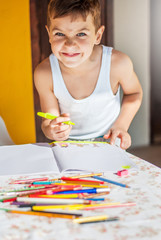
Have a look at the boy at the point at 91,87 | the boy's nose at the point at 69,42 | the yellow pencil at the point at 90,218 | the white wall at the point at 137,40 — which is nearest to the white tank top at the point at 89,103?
the boy at the point at 91,87

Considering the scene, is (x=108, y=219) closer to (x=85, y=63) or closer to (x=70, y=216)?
(x=70, y=216)

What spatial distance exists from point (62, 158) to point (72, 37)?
1.46ft

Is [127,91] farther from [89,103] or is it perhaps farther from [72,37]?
[72,37]

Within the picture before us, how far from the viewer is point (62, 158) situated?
68 cm

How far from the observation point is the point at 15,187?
0.56 m

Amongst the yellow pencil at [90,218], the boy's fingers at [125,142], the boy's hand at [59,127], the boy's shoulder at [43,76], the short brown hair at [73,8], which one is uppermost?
the short brown hair at [73,8]

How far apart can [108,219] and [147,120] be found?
2203 mm

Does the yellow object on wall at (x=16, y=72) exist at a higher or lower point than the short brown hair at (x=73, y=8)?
lower

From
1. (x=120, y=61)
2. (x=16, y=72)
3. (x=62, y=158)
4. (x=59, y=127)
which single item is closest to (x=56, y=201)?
(x=62, y=158)

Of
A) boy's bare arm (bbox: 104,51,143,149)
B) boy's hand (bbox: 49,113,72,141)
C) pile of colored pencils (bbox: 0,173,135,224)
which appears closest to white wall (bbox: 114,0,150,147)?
boy's bare arm (bbox: 104,51,143,149)

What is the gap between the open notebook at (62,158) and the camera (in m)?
0.64

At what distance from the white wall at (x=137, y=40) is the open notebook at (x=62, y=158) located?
1.68 meters

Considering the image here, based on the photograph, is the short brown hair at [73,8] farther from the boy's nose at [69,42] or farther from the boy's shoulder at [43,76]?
the boy's shoulder at [43,76]

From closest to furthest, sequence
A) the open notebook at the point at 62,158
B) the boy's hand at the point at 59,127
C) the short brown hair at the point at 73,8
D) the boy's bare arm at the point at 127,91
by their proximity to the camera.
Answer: the open notebook at the point at 62,158
the boy's hand at the point at 59,127
the short brown hair at the point at 73,8
the boy's bare arm at the point at 127,91
